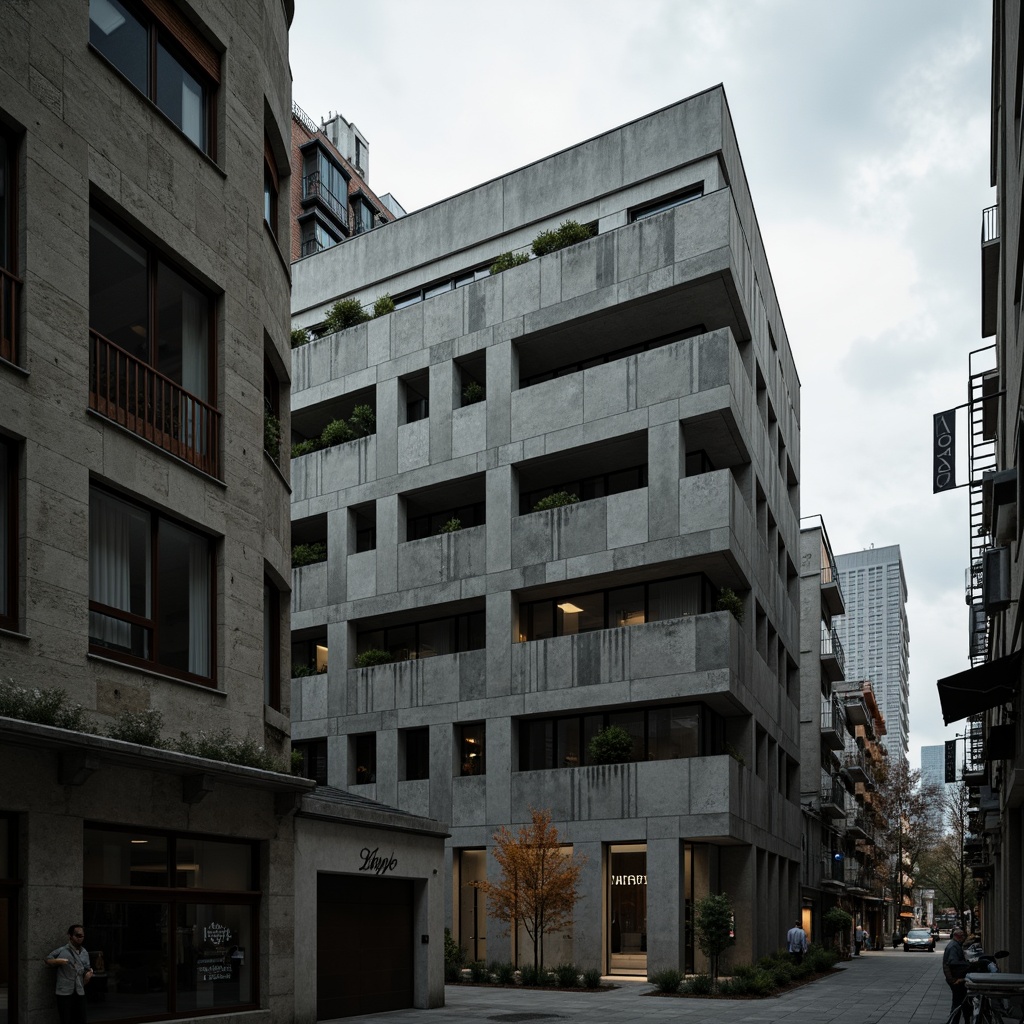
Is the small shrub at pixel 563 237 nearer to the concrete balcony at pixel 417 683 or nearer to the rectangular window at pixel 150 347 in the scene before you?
the concrete balcony at pixel 417 683

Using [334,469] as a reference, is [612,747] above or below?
below

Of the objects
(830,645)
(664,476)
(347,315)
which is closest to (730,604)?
(664,476)

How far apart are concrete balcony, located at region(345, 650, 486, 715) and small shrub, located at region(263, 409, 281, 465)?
17.0 meters

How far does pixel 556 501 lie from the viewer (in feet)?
121

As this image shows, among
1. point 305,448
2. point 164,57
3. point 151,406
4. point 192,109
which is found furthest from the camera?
point 305,448

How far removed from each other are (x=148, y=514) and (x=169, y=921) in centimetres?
548

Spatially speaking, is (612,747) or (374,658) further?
(374,658)

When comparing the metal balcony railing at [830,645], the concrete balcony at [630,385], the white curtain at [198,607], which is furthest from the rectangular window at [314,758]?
the metal balcony railing at [830,645]

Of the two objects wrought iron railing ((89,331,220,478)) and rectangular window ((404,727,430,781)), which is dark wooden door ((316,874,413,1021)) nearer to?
wrought iron railing ((89,331,220,478))

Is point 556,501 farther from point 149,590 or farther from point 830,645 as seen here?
point 830,645

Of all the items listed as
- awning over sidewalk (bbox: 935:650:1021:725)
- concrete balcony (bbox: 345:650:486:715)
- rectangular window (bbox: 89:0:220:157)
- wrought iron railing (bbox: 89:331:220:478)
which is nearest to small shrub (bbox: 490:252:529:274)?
concrete balcony (bbox: 345:650:486:715)

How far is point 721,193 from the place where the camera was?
3556 centimetres

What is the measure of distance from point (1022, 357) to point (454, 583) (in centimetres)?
2110

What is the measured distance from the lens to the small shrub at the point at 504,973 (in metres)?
31.9
